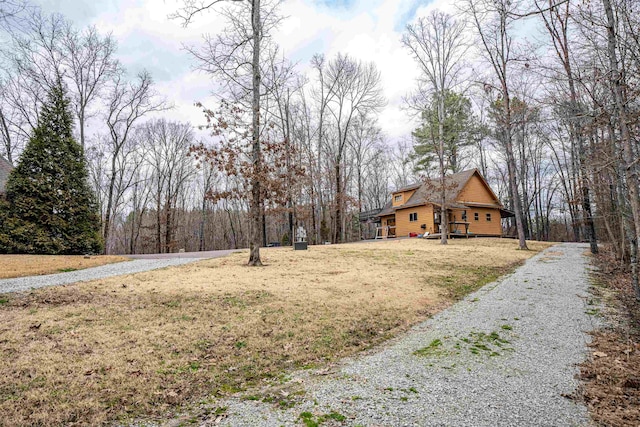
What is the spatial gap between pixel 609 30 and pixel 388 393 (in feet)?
18.1

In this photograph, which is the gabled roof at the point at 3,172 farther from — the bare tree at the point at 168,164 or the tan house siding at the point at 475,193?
the tan house siding at the point at 475,193

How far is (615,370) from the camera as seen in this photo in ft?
10.6

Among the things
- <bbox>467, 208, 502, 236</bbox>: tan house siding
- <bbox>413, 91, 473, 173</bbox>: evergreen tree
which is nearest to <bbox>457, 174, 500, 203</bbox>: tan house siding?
<bbox>467, 208, 502, 236</bbox>: tan house siding

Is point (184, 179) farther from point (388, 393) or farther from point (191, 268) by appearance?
point (388, 393)

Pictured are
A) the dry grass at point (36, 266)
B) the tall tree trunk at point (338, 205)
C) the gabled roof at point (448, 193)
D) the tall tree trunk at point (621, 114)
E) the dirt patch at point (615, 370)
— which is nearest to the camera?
the dirt patch at point (615, 370)

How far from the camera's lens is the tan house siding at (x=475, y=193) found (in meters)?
26.2

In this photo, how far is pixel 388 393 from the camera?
2.90 meters

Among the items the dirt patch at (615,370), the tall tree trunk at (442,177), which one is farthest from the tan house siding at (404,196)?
the dirt patch at (615,370)

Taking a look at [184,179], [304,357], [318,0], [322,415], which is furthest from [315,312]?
[184,179]

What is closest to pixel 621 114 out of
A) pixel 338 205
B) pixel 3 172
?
pixel 338 205

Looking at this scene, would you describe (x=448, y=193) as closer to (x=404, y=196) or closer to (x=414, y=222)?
(x=414, y=222)

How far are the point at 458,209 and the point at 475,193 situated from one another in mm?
2188

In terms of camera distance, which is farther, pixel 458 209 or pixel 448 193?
pixel 458 209

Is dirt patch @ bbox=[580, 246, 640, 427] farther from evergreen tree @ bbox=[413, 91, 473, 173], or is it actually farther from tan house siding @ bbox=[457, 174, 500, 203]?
evergreen tree @ bbox=[413, 91, 473, 173]
